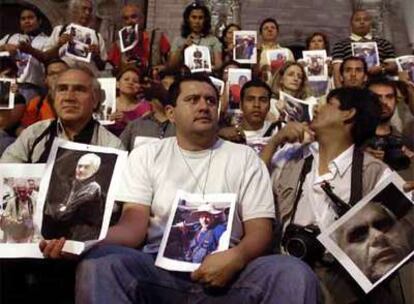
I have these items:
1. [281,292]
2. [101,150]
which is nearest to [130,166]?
[101,150]

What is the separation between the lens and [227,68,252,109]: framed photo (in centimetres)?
679

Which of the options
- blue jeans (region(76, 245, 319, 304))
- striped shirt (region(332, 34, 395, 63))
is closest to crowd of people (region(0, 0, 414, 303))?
blue jeans (region(76, 245, 319, 304))

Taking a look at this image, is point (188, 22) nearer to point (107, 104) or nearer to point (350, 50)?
point (350, 50)

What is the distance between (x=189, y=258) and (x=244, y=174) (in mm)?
560

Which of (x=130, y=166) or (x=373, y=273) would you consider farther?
(x=130, y=166)

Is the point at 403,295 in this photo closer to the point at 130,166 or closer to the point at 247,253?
the point at 247,253

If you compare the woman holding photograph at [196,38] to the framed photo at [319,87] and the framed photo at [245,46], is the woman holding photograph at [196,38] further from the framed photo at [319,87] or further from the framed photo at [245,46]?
the framed photo at [319,87]

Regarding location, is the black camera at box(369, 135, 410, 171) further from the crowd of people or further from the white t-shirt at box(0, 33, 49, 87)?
the white t-shirt at box(0, 33, 49, 87)

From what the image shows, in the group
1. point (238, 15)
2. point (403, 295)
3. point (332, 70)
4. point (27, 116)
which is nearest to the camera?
point (403, 295)

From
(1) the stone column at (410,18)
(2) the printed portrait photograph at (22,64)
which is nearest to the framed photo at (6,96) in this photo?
(2) the printed portrait photograph at (22,64)

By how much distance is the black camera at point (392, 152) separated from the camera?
16.5ft

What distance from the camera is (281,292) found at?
3.35 meters

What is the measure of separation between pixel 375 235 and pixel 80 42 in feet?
14.3

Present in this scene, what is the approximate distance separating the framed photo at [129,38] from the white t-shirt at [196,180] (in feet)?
13.0
